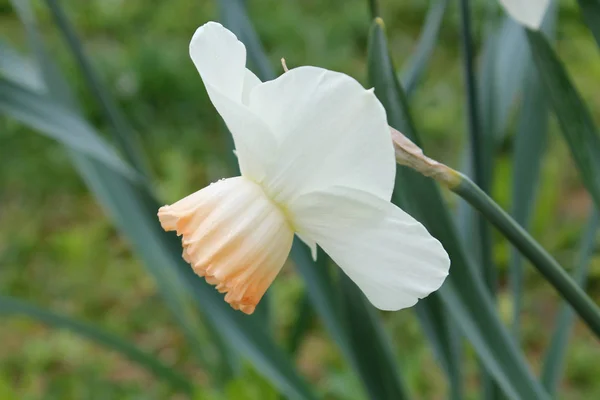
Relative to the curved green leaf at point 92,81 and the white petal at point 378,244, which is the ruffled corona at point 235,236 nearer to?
the white petal at point 378,244

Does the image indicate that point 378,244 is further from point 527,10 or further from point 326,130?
point 527,10

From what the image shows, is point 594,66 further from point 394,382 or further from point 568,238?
point 394,382

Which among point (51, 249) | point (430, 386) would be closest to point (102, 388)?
point (51, 249)

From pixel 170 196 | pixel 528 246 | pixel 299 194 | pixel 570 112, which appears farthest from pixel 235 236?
pixel 170 196

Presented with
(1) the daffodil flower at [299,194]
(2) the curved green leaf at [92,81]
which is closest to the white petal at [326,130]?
(1) the daffodil flower at [299,194]

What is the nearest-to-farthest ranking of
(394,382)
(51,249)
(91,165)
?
(394,382)
(91,165)
(51,249)

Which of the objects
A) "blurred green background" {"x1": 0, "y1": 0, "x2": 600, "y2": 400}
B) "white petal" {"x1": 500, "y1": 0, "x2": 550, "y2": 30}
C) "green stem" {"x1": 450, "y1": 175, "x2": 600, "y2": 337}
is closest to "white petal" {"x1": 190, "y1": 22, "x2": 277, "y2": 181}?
"green stem" {"x1": 450, "y1": 175, "x2": 600, "y2": 337}
